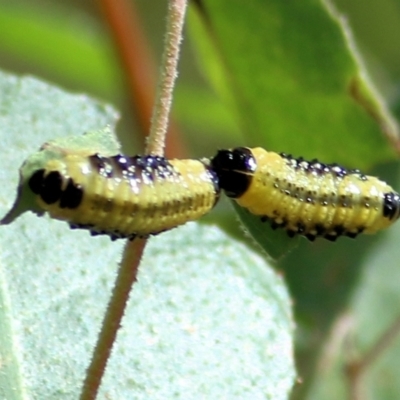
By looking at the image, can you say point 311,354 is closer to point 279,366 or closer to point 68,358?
point 279,366

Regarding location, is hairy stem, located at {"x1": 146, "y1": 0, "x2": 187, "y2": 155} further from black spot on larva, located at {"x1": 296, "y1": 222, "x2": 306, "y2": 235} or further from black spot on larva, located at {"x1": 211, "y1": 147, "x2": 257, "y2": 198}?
black spot on larva, located at {"x1": 296, "y1": 222, "x2": 306, "y2": 235}

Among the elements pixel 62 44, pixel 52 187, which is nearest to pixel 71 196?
pixel 52 187

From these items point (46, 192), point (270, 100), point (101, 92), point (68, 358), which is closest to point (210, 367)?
point (68, 358)

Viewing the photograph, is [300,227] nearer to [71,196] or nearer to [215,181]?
[215,181]

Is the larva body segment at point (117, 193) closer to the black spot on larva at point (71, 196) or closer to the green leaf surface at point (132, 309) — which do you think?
the black spot on larva at point (71, 196)

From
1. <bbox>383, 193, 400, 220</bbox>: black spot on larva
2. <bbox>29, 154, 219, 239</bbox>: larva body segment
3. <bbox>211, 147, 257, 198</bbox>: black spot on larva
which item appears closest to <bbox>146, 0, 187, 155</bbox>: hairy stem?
<bbox>29, 154, 219, 239</bbox>: larva body segment

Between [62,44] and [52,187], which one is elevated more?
[52,187]

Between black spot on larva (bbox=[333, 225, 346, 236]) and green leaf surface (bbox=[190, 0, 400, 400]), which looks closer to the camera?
black spot on larva (bbox=[333, 225, 346, 236])
